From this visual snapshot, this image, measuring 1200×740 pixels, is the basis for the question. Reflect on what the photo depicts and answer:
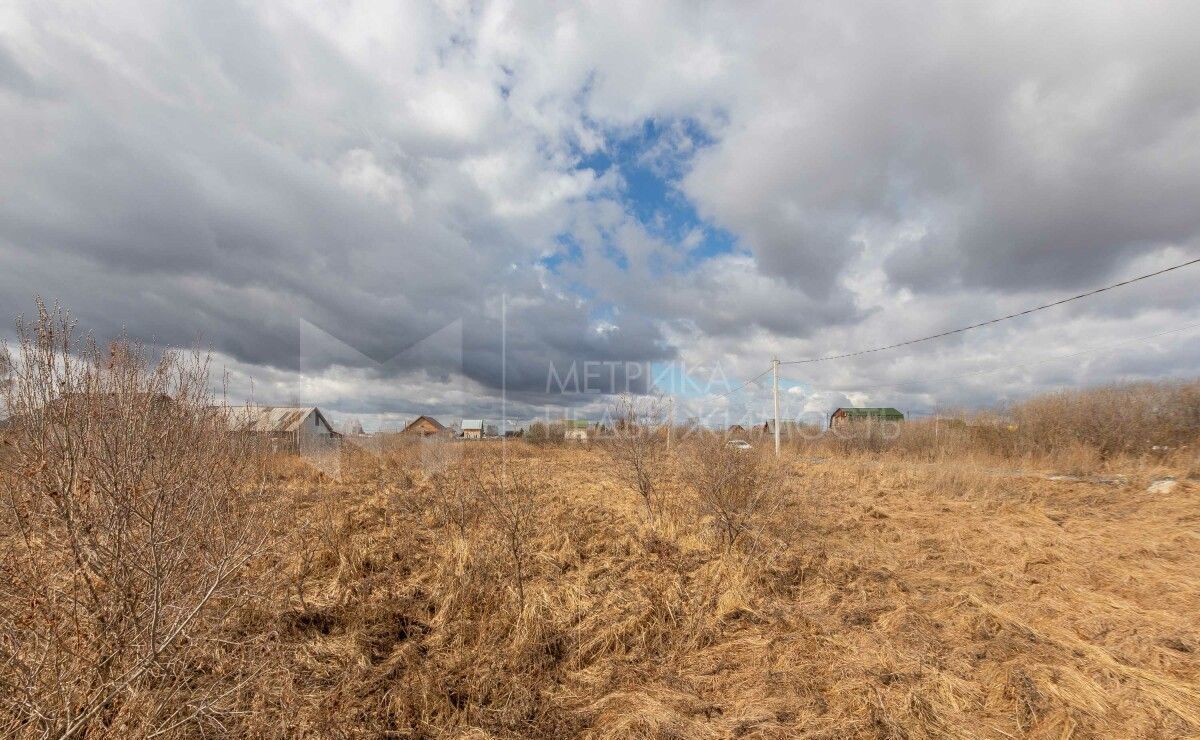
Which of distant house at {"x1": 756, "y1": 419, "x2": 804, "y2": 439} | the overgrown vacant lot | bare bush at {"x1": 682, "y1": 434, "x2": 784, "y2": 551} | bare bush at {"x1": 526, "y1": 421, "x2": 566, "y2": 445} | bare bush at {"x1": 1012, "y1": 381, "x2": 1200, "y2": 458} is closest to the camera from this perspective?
the overgrown vacant lot

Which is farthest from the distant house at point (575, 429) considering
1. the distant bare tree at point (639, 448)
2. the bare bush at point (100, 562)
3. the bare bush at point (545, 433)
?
the bare bush at point (100, 562)

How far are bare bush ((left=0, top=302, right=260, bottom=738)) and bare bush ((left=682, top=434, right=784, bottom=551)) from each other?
5257 millimetres

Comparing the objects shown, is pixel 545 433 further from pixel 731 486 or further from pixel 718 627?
pixel 718 627

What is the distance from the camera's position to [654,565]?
5.88 m

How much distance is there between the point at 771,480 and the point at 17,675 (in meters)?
7.48

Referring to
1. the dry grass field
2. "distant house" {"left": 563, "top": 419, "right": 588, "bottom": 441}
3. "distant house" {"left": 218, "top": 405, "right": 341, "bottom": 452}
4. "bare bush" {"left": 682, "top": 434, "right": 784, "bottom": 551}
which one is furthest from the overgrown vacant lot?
"distant house" {"left": 563, "top": 419, "right": 588, "bottom": 441}

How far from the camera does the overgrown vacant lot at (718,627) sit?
314 cm

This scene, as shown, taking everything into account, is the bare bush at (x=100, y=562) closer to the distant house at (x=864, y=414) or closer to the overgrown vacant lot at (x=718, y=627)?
the overgrown vacant lot at (x=718, y=627)

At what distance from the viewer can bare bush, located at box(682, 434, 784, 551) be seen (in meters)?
6.72

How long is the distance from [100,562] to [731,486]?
21.4 feet

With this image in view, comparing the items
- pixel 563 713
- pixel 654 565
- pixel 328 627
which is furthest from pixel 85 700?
pixel 654 565

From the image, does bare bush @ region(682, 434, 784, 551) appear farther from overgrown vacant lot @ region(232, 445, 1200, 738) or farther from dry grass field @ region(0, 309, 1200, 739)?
overgrown vacant lot @ region(232, 445, 1200, 738)

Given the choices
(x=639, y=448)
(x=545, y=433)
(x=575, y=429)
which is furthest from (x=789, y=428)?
(x=639, y=448)

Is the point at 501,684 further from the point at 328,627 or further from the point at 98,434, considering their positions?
the point at 98,434
